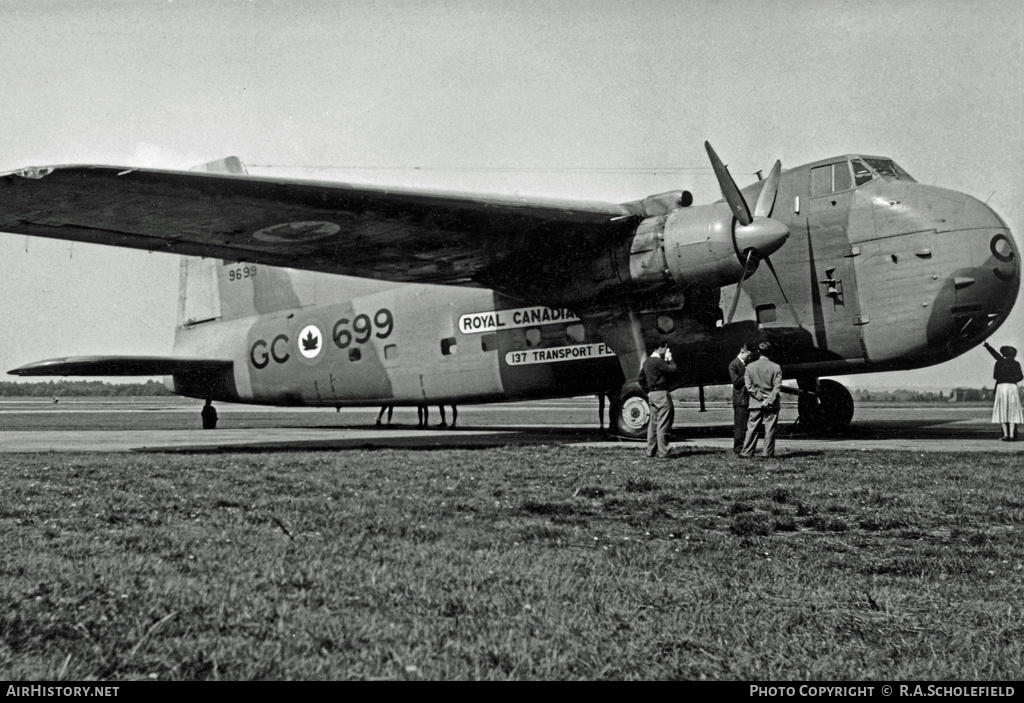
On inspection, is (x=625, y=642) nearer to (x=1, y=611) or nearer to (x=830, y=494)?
(x=1, y=611)

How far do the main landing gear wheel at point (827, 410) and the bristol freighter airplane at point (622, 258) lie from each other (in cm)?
4

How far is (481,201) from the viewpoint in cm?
1376

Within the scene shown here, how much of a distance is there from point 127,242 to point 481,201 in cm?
629

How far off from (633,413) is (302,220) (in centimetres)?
700

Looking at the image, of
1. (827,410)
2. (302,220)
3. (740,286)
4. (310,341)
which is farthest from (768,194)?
(310,341)

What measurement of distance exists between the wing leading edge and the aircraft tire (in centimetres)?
286

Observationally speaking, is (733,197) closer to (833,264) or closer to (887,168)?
(833,264)

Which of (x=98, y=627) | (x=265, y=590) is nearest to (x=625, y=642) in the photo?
(x=265, y=590)

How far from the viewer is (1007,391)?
588 inches

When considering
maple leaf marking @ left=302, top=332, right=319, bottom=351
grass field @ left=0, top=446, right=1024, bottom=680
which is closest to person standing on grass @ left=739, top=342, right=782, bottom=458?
grass field @ left=0, top=446, right=1024, bottom=680

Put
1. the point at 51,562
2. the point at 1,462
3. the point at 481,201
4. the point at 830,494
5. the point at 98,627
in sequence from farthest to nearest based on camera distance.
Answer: the point at 481,201
the point at 1,462
the point at 830,494
the point at 51,562
the point at 98,627

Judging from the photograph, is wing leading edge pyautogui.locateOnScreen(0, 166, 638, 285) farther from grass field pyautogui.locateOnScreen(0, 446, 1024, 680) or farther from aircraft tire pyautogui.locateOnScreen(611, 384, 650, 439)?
grass field pyautogui.locateOnScreen(0, 446, 1024, 680)

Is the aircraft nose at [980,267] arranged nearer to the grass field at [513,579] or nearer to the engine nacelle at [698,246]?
the engine nacelle at [698,246]

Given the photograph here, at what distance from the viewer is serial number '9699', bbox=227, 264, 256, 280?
76.9 feet
